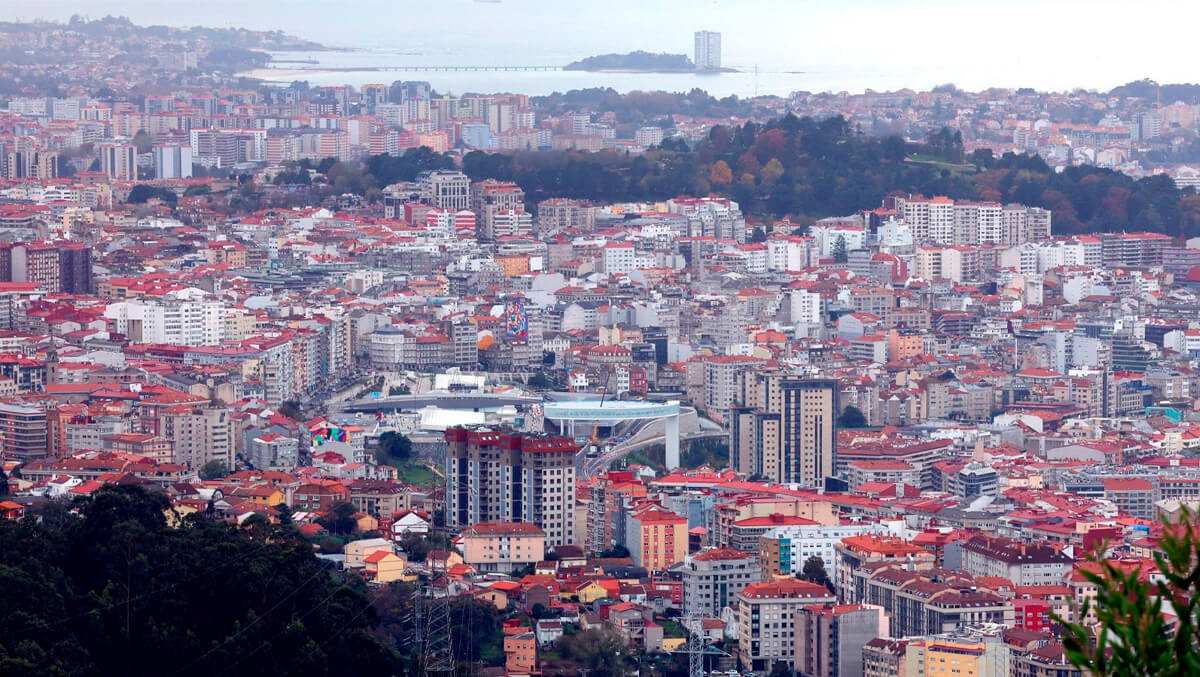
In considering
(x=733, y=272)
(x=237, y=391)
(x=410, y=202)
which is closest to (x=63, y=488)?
(x=237, y=391)

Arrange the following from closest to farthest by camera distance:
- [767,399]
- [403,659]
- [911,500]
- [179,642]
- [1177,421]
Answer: [179,642]
[403,659]
[911,500]
[767,399]
[1177,421]

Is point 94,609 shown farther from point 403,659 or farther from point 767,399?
point 767,399

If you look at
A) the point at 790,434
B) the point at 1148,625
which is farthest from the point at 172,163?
the point at 1148,625

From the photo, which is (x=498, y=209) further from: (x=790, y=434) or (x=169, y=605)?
(x=169, y=605)

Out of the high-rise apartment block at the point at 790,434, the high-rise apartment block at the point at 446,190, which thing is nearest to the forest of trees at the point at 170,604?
the high-rise apartment block at the point at 790,434

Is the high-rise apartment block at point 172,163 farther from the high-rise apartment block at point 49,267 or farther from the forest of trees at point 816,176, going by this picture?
the high-rise apartment block at point 49,267

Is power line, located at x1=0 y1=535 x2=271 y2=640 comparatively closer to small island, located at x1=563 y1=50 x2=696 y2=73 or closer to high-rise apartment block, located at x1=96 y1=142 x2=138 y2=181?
high-rise apartment block, located at x1=96 y1=142 x2=138 y2=181

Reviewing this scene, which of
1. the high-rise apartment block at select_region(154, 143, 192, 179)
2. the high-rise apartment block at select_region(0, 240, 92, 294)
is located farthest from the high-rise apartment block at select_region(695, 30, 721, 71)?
the high-rise apartment block at select_region(0, 240, 92, 294)
